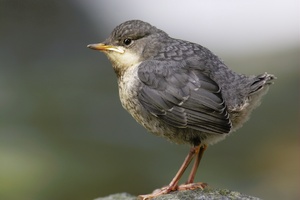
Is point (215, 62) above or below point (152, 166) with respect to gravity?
above

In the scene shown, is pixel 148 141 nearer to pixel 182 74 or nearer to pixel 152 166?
pixel 152 166

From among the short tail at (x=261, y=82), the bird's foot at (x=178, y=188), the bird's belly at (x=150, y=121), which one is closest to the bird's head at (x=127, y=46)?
the bird's belly at (x=150, y=121)

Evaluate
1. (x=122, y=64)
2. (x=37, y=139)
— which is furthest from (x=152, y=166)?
(x=122, y=64)

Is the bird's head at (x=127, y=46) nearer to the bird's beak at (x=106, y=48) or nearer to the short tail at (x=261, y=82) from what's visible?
the bird's beak at (x=106, y=48)

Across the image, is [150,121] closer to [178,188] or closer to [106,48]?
[178,188]

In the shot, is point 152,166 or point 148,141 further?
point 148,141

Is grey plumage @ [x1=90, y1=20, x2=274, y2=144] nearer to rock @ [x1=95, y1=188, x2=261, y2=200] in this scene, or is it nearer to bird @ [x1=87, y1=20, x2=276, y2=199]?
bird @ [x1=87, y1=20, x2=276, y2=199]

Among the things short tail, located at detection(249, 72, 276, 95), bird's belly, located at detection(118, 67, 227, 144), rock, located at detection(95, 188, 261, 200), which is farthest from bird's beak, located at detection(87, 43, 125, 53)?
rock, located at detection(95, 188, 261, 200)
